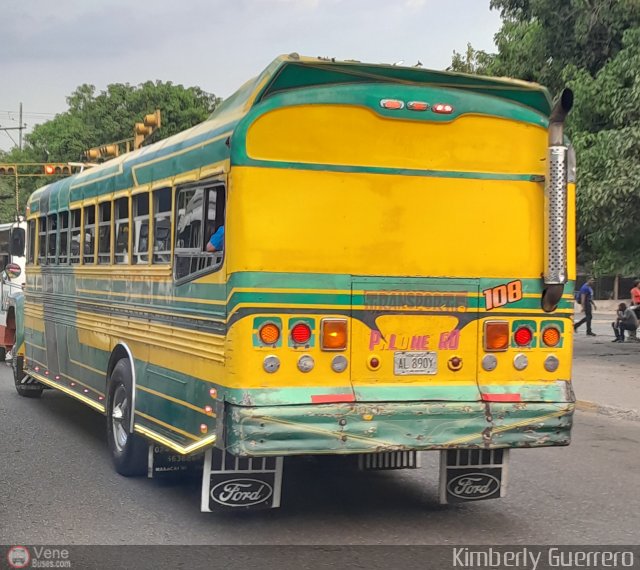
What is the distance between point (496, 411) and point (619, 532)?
45.1 inches

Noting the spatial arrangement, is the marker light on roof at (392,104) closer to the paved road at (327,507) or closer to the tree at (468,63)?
the paved road at (327,507)

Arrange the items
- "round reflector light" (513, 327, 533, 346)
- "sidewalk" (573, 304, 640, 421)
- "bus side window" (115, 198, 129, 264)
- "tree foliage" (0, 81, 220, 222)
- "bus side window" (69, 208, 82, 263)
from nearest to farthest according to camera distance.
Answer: "round reflector light" (513, 327, 533, 346)
"bus side window" (115, 198, 129, 264)
"bus side window" (69, 208, 82, 263)
"sidewalk" (573, 304, 640, 421)
"tree foliage" (0, 81, 220, 222)

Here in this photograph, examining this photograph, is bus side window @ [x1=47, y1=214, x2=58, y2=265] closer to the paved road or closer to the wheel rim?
the paved road

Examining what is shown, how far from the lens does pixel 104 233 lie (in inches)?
366

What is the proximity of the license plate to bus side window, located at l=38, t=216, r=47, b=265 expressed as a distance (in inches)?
257

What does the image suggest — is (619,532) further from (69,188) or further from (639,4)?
(639,4)

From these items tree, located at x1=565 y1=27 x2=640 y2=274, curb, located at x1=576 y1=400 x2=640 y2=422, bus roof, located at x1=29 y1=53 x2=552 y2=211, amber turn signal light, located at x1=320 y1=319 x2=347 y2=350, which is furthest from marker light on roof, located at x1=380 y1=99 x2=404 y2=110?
tree, located at x1=565 y1=27 x2=640 y2=274

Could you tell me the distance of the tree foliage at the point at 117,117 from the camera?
5341 cm

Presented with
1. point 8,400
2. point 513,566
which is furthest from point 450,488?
point 8,400

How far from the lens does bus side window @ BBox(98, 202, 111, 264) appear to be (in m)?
9.15

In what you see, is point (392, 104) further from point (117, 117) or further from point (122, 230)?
point (117, 117)

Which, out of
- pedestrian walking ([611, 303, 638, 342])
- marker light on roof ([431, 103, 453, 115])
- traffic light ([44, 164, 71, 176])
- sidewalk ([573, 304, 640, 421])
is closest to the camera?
marker light on roof ([431, 103, 453, 115])

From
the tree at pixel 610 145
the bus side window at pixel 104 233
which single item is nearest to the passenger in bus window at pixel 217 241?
the bus side window at pixel 104 233

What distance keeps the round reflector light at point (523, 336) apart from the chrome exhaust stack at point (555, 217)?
19 cm
